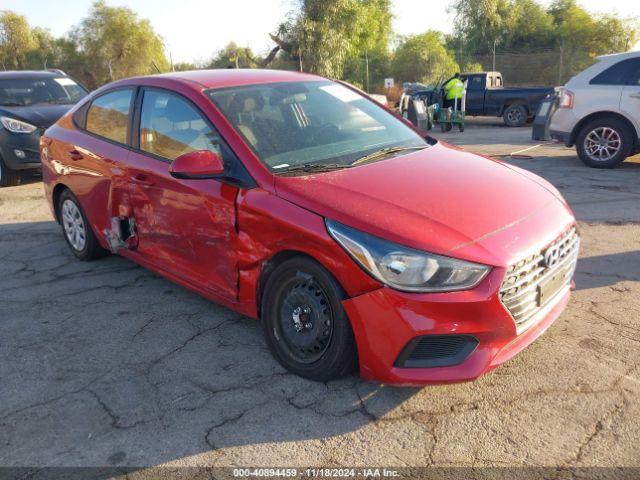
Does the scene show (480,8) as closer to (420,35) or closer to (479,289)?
(420,35)

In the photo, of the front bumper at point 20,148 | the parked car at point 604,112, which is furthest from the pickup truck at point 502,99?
the front bumper at point 20,148

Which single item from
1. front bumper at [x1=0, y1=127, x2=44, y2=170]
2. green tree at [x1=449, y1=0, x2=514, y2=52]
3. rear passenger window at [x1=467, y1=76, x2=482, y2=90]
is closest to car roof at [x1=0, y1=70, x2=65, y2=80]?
front bumper at [x1=0, y1=127, x2=44, y2=170]

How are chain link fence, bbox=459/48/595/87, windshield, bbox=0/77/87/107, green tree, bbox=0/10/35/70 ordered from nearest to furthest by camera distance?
1. windshield, bbox=0/77/87/107
2. chain link fence, bbox=459/48/595/87
3. green tree, bbox=0/10/35/70

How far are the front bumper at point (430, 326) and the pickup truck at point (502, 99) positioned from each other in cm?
1581

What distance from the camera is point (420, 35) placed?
36.8m

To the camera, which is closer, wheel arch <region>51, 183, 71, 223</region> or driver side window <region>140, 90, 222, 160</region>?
driver side window <region>140, 90, 222, 160</region>

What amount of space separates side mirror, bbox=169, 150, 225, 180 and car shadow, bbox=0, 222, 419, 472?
3.66 ft

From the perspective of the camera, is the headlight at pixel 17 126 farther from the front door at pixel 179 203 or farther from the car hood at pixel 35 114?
the front door at pixel 179 203

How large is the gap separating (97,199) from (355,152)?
2.30 m

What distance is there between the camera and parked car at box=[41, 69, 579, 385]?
2.64 meters

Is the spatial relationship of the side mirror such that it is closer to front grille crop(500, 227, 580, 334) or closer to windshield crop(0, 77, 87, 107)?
front grille crop(500, 227, 580, 334)

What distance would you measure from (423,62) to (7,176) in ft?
94.1

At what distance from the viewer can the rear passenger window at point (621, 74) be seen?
27.3 feet

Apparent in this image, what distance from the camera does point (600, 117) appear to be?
8672mm
